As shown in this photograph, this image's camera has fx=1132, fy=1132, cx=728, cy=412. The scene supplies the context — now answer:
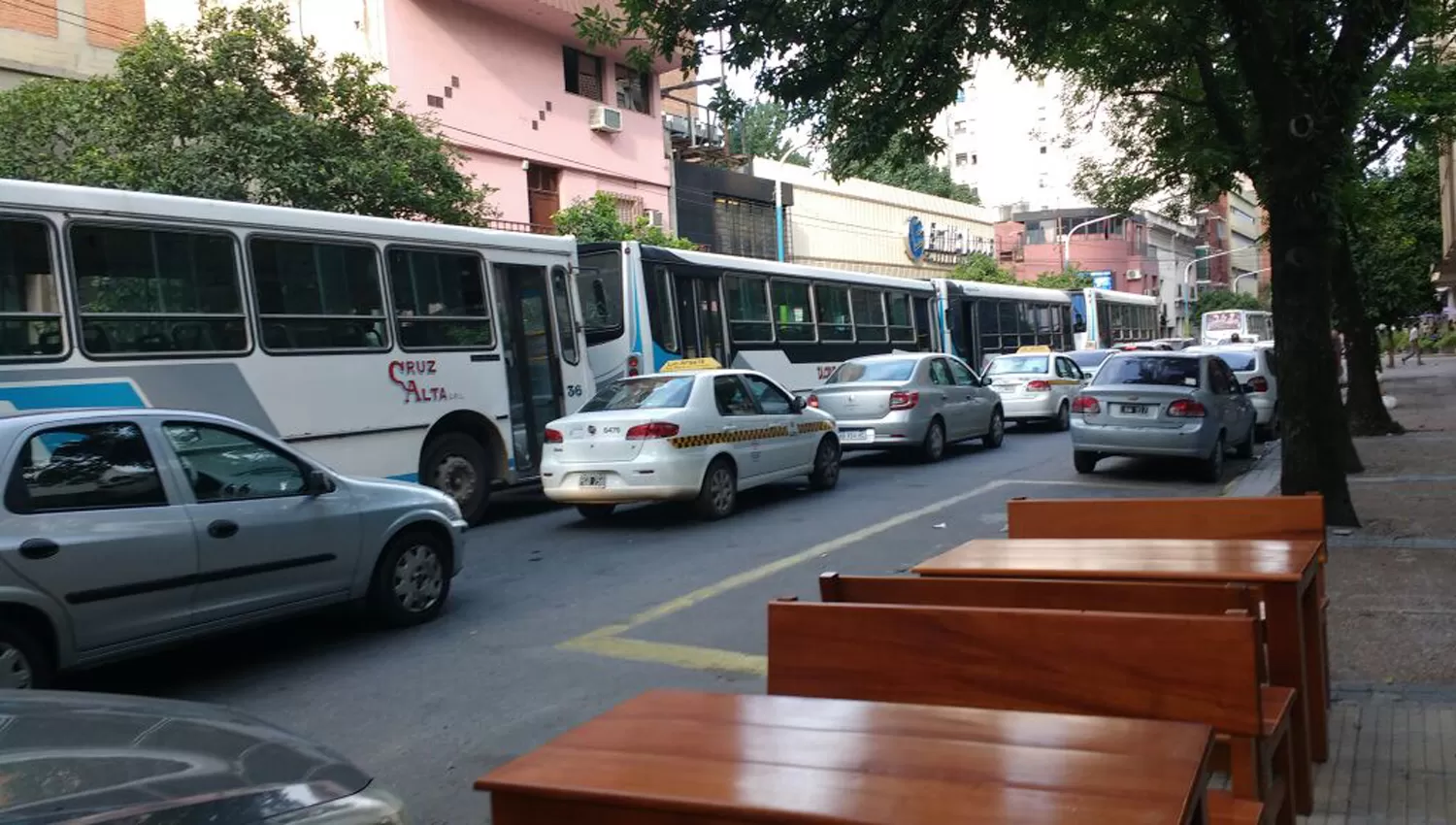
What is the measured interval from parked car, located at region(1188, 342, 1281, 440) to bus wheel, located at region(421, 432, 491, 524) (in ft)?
35.9

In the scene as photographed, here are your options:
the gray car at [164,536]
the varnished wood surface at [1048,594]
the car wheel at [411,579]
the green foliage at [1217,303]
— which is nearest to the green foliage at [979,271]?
the green foliage at [1217,303]

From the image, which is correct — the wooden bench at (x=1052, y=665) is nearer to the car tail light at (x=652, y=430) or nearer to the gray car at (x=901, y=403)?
the car tail light at (x=652, y=430)

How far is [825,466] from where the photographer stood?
13.4 meters

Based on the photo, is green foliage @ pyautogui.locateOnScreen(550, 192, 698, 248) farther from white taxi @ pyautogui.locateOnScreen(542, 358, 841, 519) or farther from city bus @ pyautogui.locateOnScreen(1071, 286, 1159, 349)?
city bus @ pyautogui.locateOnScreen(1071, 286, 1159, 349)

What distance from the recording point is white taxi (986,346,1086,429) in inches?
820

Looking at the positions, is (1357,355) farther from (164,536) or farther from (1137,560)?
(164,536)

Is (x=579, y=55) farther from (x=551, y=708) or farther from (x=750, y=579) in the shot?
(x=551, y=708)

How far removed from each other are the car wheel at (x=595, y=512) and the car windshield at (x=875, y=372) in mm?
5012

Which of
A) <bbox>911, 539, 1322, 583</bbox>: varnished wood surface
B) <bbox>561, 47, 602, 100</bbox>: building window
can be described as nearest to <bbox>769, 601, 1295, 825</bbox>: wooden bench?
<bbox>911, 539, 1322, 583</bbox>: varnished wood surface

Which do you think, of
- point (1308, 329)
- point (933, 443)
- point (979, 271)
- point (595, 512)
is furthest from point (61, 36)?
point (979, 271)

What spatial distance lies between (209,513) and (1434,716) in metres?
6.15

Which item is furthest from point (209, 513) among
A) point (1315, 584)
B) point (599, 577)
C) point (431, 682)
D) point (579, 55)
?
point (579, 55)

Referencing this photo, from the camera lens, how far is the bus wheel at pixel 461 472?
11.7m

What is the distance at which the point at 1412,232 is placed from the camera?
34500 mm
